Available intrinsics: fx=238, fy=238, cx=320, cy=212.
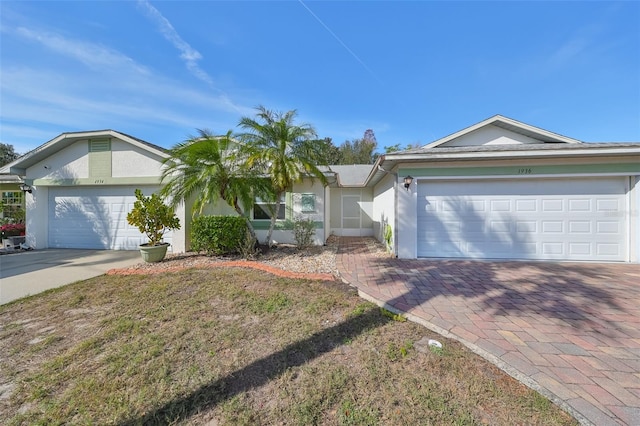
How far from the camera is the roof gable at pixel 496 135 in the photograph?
32.8ft

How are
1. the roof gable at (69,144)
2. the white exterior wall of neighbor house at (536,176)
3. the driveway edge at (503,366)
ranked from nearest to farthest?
1. the driveway edge at (503,366)
2. the white exterior wall of neighbor house at (536,176)
3. the roof gable at (69,144)

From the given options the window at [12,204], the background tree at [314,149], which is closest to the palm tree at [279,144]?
the background tree at [314,149]

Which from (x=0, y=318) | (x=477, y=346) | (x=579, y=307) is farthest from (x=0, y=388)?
(x=579, y=307)

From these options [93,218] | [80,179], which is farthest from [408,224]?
[80,179]

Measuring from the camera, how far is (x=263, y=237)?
10250 mm

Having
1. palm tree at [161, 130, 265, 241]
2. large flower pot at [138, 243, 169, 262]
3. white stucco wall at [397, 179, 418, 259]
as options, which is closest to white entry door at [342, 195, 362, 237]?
white stucco wall at [397, 179, 418, 259]

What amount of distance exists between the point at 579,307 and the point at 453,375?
10.4 ft

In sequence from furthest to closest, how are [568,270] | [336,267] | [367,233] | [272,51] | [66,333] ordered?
[367,233]
[272,51]
[336,267]
[568,270]
[66,333]

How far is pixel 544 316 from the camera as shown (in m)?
3.51

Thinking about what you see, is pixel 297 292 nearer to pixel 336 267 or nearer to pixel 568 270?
pixel 336 267

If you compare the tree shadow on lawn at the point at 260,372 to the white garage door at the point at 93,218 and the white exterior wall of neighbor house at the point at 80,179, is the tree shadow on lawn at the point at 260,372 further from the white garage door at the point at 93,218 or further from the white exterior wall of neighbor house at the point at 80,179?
the white garage door at the point at 93,218

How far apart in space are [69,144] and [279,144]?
8558mm

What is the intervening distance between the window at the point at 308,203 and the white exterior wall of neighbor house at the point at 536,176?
394cm

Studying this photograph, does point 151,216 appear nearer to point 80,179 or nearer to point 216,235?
point 216,235
